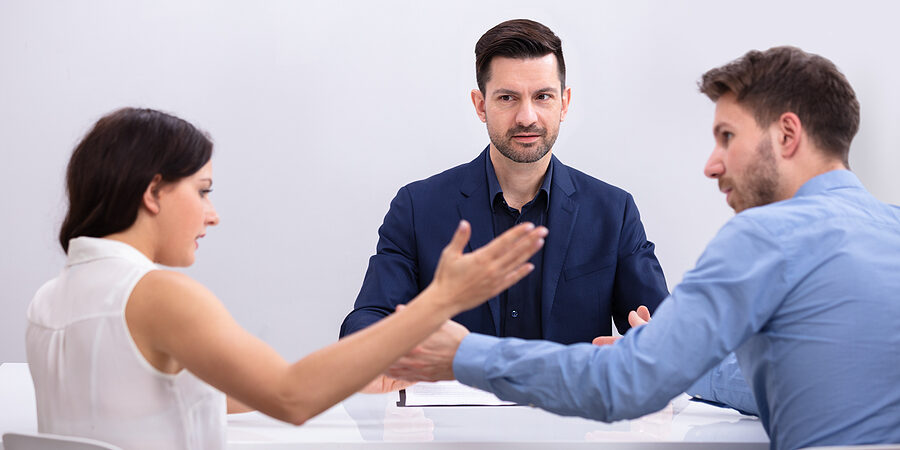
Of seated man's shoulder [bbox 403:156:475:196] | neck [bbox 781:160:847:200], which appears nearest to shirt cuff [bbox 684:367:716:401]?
neck [bbox 781:160:847:200]

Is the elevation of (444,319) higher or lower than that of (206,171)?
lower

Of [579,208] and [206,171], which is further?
[579,208]

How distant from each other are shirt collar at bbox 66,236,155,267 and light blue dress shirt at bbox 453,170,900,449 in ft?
2.33

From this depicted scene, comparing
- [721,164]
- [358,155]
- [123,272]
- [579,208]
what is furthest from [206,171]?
[358,155]

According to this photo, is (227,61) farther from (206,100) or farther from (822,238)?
(822,238)

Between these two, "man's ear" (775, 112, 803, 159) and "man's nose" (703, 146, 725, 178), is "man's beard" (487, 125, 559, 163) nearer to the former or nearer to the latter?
"man's nose" (703, 146, 725, 178)

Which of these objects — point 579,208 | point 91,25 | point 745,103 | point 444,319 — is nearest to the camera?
point 444,319

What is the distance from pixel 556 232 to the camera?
2768mm

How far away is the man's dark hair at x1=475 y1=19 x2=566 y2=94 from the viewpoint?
2.79m

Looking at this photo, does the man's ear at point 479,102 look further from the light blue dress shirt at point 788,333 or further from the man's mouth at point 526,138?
the light blue dress shirt at point 788,333

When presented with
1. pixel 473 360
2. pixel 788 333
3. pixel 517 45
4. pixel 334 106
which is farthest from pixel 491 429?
pixel 334 106

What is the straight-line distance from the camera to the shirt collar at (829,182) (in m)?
1.60

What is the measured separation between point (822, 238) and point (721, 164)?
287 mm

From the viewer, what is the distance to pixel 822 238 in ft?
4.91
